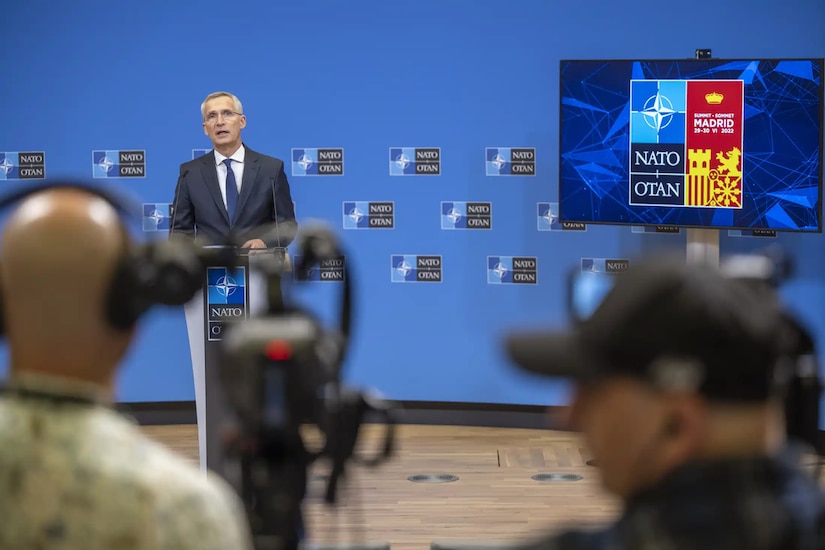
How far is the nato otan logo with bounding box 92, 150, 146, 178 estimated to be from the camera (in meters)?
7.29

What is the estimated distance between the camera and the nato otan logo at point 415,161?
7.18 m

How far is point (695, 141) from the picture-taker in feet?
20.2

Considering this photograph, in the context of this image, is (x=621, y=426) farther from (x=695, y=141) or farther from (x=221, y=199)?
(x=695, y=141)

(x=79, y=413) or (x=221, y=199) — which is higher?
(x=221, y=199)

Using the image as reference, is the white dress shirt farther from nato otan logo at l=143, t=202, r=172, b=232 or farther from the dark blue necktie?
nato otan logo at l=143, t=202, r=172, b=232

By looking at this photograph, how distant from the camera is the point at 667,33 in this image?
6.75m

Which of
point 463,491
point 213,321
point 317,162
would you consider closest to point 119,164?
point 317,162

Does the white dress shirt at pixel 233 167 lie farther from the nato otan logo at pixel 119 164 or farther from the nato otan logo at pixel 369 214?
the nato otan logo at pixel 119 164

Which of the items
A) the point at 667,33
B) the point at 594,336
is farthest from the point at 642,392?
the point at 667,33

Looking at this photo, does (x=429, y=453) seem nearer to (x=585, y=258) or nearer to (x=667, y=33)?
(x=585, y=258)

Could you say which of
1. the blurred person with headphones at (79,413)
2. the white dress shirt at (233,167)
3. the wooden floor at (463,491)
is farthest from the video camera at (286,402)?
the white dress shirt at (233,167)

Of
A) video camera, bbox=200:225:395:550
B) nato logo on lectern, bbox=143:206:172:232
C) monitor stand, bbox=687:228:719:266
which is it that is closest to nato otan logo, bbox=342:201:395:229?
nato logo on lectern, bbox=143:206:172:232

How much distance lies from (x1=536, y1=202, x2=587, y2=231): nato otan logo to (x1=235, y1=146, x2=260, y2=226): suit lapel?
187cm

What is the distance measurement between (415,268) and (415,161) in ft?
2.02
